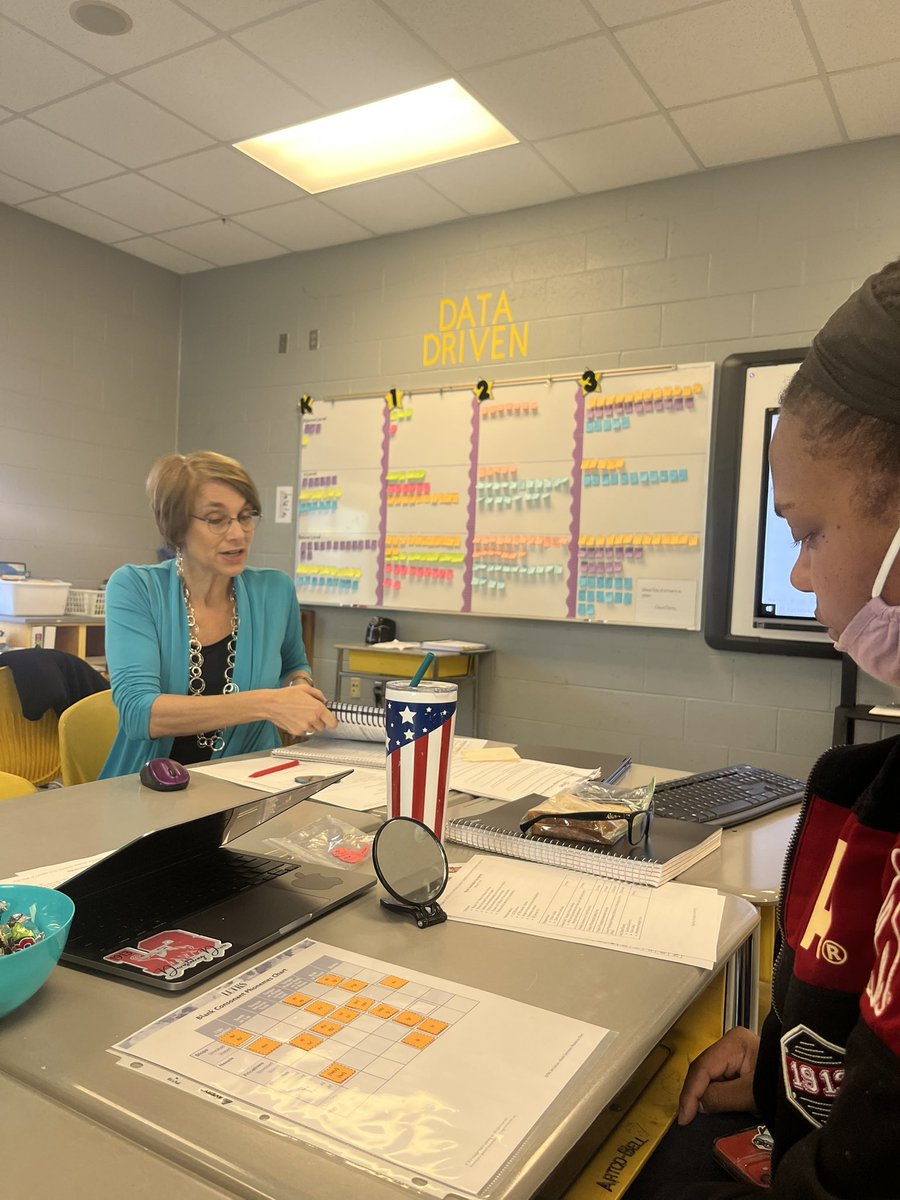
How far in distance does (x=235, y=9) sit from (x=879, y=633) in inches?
113

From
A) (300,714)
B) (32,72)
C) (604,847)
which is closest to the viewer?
(604,847)

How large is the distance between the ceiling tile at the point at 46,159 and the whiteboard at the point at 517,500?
1432 millimetres

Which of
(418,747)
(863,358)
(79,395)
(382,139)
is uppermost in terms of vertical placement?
(382,139)

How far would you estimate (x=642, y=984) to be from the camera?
2.42 feet

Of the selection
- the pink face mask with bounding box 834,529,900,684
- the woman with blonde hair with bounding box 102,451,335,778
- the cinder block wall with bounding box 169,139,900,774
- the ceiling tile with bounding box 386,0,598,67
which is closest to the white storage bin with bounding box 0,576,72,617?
the cinder block wall with bounding box 169,139,900,774

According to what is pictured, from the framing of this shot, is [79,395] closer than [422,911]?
No

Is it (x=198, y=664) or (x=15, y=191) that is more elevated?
(x=15, y=191)

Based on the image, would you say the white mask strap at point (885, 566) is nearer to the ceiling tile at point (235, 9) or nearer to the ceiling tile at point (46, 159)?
the ceiling tile at point (235, 9)

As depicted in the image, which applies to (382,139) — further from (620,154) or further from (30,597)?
(30,597)

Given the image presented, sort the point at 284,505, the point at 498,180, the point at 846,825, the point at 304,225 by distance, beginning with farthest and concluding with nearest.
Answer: the point at 284,505
the point at 304,225
the point at 498,180
the point at 846,825

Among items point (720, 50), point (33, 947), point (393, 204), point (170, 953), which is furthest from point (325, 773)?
point (393, 204)

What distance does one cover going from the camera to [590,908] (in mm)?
906

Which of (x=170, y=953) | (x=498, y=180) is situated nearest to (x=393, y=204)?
(x=498, y=180)

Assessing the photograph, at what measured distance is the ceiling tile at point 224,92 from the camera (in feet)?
9.48
